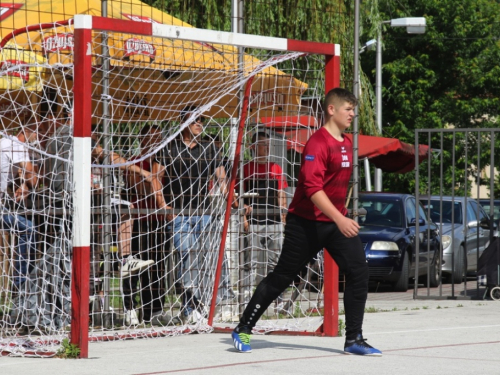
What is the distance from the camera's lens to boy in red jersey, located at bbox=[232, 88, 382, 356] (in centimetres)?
767

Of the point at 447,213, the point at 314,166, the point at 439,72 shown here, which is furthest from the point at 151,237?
the point at 439,72

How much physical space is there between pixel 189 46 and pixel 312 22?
2865 millimetres

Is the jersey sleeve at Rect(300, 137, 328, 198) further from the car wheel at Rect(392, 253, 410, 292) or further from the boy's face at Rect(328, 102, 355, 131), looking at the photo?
the car wheel at Rect(392, 253, 410, 292)

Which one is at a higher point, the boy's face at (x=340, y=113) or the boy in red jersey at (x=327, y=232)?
the boy's face at (x=340, y=113)

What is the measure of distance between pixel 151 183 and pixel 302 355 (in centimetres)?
278

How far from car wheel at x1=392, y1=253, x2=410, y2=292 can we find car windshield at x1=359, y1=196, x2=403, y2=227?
2.32 ft

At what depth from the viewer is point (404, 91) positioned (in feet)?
124

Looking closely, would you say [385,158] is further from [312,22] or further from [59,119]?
[59,119]

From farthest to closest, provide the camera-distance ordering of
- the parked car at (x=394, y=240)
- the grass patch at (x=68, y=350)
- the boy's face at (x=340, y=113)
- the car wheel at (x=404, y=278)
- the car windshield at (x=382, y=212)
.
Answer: the car windshield at (x=382, y=212) < the car wheel at (x=404, y=278) < the parked car at (x=394, y=240) < the boy's face at (x=340, y=113) < the grass patch at (x=68, y=350)

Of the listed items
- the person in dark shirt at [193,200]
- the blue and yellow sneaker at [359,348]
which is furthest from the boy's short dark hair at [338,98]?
the person in dark shirt at [193,200]

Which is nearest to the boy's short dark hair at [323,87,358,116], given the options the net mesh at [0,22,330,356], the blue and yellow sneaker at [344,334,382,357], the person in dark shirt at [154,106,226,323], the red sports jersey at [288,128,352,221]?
the red sports jersey at [288,128,352,221]

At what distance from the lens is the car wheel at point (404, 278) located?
1598cm

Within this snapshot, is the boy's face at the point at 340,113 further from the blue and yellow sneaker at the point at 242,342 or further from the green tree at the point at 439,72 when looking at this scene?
the green tree at the point at 439,72

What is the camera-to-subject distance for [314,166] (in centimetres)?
758
